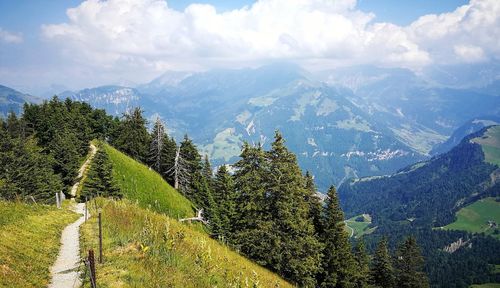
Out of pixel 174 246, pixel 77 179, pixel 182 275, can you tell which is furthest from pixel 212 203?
pixel 182 275

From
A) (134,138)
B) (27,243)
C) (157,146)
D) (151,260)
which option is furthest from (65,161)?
(151,260)

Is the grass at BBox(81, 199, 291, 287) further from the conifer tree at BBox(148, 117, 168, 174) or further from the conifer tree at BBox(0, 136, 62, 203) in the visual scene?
the conifer tree at BBox(148, 117, 168, 174)

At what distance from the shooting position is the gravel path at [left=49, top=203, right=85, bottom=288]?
1391 cm

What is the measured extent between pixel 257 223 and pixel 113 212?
51.2ft

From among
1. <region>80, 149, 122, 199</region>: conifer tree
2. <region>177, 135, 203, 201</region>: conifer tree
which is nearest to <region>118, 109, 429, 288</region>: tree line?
<region>177, 135, 203, 201</region>: conifer tree

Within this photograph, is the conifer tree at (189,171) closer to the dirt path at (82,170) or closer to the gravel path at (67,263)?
the dirt path at (82,170)

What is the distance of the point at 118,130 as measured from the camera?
8731cm

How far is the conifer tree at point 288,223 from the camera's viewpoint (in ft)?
118

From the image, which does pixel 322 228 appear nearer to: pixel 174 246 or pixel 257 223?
pixel 257 223

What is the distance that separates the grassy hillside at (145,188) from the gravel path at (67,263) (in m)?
35.0

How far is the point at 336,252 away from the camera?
149 ft

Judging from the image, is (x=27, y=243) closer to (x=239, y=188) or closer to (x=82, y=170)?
(x=239, y=188)

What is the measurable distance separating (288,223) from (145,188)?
33.2 meters

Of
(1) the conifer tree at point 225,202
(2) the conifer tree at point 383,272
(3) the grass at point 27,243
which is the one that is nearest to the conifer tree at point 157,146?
(1) the conifer tree at point 225,202
